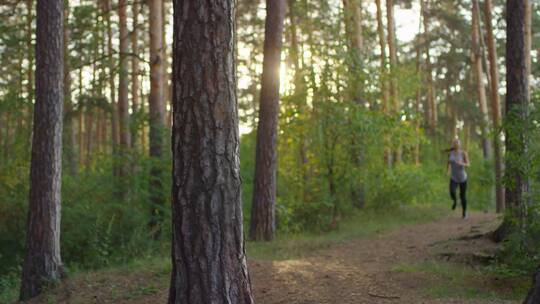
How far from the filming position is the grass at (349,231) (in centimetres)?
1188

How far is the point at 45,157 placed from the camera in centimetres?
943

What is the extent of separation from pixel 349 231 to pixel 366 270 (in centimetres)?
602

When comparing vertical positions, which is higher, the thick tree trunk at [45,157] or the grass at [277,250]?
the thick tree trunk at [45,157]

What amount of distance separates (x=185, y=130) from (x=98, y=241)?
28.1ft

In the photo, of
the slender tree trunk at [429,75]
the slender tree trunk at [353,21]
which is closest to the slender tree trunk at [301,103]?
the slender tree trunk at [353,21]

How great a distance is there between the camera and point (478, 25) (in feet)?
69.9

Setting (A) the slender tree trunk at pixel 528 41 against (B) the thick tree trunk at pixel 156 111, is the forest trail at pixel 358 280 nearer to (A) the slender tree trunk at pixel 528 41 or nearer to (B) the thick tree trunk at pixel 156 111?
(A) the slender tree trunk at pixel 528 41

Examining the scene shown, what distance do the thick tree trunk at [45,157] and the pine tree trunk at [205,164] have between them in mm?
4825

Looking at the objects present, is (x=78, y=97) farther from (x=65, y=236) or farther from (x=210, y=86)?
(x=210, y=86)

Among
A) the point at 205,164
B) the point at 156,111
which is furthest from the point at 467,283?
the point at 156,111

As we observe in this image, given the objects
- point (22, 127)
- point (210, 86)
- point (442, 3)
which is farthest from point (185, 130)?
point (442, 3)

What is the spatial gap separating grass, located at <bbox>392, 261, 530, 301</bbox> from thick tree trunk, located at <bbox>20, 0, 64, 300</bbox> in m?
5.41

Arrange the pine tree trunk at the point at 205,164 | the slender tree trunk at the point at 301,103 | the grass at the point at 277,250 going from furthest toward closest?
the slender tree trunk at the point at 301,103, the grass at the point at 277,250, the pine tree trunk at the point at 205,164

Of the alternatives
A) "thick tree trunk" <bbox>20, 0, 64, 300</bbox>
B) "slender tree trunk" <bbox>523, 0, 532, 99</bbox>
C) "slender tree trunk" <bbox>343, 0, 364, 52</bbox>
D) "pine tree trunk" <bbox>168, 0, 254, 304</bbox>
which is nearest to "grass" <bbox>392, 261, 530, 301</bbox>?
"pine tree trunk" <bbox>168, 0, 254, 304</bbox>
